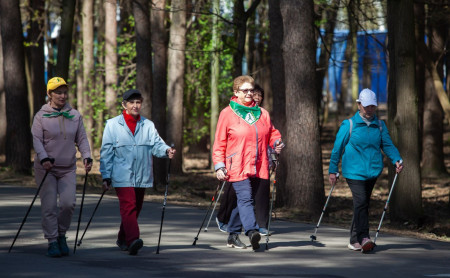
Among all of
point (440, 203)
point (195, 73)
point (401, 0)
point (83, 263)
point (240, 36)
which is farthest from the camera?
point (195, 73)

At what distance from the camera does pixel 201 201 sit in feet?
57.4

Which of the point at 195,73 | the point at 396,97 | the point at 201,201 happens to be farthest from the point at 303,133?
the point at 195,73

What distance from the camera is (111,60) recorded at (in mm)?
30000

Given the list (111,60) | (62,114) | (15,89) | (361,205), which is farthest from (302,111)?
(111,60)

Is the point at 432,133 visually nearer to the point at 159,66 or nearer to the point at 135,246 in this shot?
the point at 159,66

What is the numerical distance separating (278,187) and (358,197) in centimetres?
687

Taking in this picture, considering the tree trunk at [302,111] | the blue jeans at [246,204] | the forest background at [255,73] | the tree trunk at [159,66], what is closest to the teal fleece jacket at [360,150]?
the blue jeans at [246,204]

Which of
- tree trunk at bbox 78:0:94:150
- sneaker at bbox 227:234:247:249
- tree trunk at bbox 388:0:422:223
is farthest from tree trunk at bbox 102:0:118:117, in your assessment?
sneaker at bbox 227:234:247:249

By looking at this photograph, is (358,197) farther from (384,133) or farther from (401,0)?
(401,0)

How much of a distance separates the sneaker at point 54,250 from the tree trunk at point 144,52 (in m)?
11.7

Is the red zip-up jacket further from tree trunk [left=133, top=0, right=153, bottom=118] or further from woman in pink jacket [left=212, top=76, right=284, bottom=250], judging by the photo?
tree trunk [left=133, top=0, right=153, bottom=118]

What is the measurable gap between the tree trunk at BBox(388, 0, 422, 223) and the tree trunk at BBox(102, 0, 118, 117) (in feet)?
52.3

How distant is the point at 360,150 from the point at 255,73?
14.3 m

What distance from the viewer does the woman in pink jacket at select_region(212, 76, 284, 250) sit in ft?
30.6
